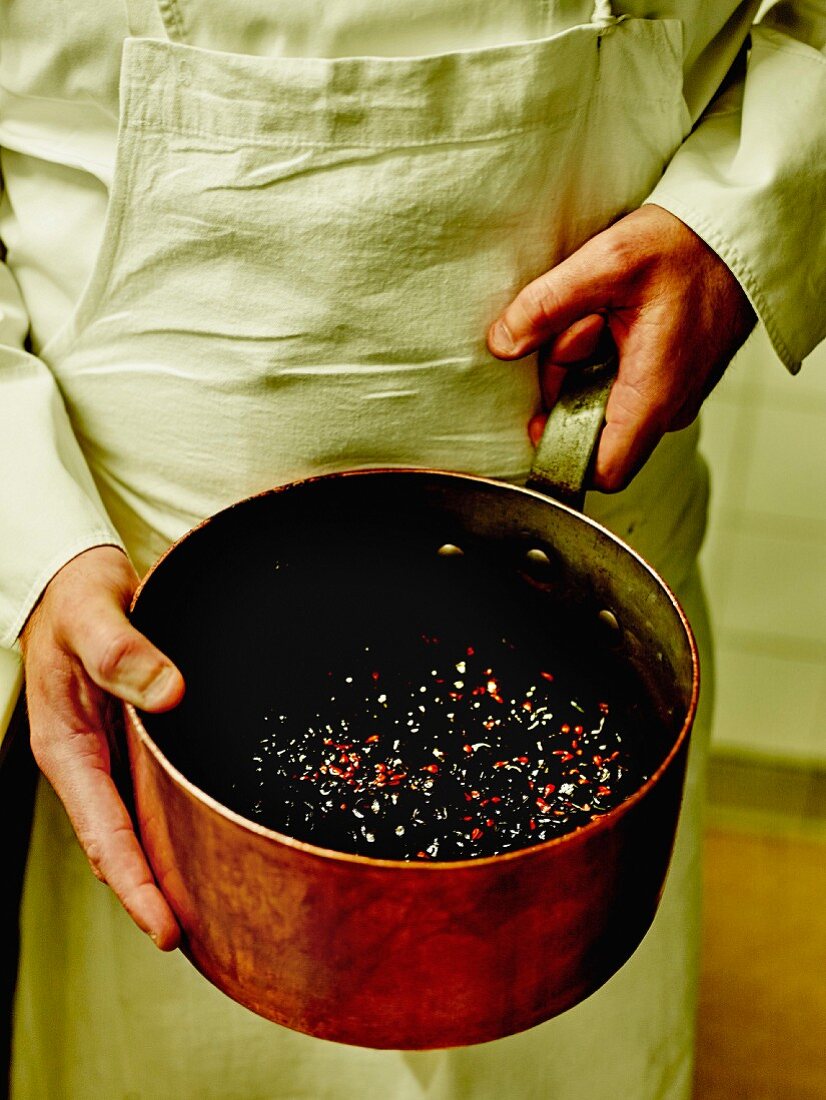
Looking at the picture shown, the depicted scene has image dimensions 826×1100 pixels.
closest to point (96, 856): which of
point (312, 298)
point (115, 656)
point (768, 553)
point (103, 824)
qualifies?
point (103, 824)

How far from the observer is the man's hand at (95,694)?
500mm

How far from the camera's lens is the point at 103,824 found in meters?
0.55

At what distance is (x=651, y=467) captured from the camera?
0.75m

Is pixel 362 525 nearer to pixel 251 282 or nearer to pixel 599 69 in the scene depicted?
pixel 251 282

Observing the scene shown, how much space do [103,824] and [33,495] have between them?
0.66ft

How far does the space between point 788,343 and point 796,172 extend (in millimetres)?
107

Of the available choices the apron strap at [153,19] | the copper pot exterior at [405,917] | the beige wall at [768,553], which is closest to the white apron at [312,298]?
the apron strap at [153,19]

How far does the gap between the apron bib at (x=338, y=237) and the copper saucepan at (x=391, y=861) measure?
0.05 metres

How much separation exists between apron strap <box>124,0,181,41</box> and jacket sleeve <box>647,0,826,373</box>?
0.29 m

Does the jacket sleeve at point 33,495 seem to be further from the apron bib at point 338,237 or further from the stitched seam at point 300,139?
the stitched seam at point 300,139

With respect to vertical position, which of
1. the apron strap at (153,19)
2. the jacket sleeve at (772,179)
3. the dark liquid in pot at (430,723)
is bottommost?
the dark liquid in pot at (430,723)

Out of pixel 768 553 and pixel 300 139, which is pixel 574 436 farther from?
pixel 768 553

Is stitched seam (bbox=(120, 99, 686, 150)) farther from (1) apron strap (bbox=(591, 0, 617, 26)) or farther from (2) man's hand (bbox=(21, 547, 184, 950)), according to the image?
(2) man's hand (bbox=(21, 547, 184, 950))

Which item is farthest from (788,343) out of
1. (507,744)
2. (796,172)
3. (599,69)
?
(507,744)
